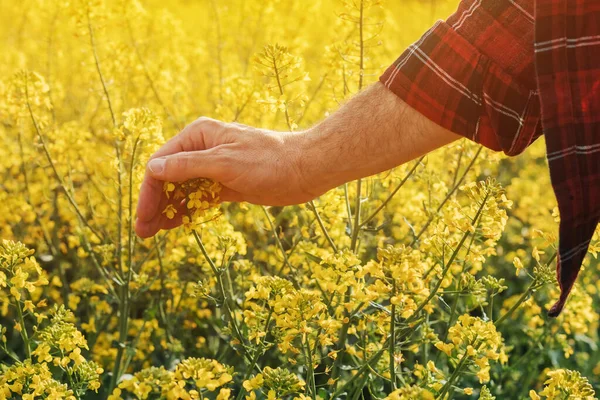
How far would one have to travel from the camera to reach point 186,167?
1819 millimetres

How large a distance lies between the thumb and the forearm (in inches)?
9.2

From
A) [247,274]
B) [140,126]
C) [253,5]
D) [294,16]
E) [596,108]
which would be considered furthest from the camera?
[294,16]

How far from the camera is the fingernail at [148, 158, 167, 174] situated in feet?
6.05

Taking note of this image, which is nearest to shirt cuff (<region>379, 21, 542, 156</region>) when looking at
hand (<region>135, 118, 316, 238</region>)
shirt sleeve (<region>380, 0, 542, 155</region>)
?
shirt sleeve (<region>380, 0, 542, 155</region>)

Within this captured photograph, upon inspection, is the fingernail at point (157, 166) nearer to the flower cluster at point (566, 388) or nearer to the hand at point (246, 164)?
the hand at point (246, 164)

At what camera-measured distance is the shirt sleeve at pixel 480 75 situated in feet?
5.35

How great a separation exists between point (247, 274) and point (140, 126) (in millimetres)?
737

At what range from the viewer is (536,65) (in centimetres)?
152

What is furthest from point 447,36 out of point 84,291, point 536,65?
point 84,291

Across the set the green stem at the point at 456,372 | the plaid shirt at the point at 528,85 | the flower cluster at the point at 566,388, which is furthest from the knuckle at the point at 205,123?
the flower cluster at the point at 566,388

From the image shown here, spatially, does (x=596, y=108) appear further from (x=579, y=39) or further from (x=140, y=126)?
(x=140, y=126)

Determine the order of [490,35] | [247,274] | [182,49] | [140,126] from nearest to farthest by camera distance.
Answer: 1. [490,35]
2. [140,126]
3. [247,274]
4. [182,49]

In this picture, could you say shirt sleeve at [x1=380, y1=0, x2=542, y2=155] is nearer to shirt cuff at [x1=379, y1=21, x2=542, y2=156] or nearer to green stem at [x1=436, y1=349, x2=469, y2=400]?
shirt cuff at [x1=379, y1=21, x2=542, y2=156]

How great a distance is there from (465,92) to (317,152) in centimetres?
→ 40
